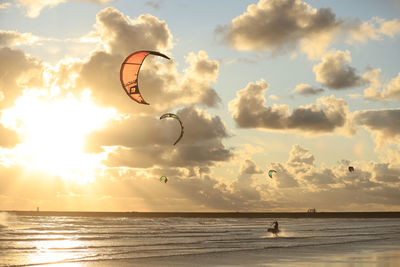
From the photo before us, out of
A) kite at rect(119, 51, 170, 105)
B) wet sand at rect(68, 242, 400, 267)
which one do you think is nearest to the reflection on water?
wet sand at rect(68, 242, 400, 267)

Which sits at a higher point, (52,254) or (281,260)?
(281,260)

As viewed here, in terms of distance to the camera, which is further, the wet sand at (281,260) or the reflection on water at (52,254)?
the reflection on water at (52,254)

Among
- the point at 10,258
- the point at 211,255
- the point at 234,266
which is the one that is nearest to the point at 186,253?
the point at 211,255

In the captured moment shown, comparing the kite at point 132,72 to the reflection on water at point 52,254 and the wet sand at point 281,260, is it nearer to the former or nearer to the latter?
the wet sand at point 281,260

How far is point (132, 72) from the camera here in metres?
19.6

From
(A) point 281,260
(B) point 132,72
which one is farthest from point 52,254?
(A) point 281,260

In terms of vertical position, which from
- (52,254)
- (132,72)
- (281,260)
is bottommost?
(52,254)

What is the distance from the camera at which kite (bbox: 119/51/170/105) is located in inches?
745

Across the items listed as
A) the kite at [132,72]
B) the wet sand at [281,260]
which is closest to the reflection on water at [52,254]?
the wet sand at [281,260]

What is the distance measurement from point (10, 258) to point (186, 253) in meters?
7.70

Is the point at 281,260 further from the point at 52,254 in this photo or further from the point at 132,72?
the point at 52,254

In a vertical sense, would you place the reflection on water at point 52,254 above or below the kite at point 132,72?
below

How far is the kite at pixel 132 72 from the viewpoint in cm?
1892

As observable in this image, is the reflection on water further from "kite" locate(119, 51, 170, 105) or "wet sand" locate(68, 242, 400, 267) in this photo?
"kite" locate(119, 51, 170, 105)
